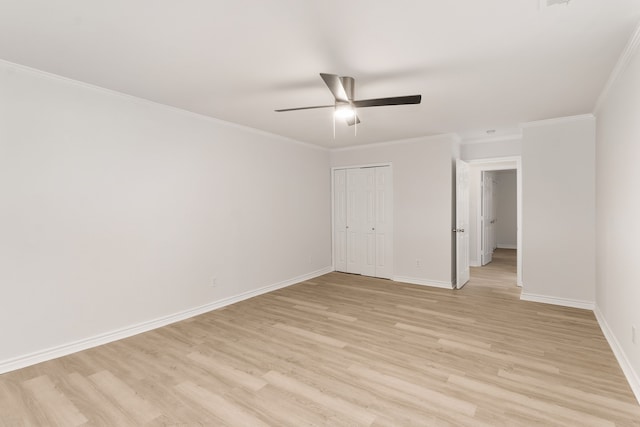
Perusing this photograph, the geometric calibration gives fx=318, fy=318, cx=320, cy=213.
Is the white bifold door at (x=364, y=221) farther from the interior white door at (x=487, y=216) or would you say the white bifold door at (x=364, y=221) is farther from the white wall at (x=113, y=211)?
the interior white door at (x=487, y=216)

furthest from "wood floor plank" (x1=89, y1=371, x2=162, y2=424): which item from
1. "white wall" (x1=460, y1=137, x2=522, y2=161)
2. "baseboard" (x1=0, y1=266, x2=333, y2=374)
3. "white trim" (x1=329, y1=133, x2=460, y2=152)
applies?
"white wall" (x1=460, y1=137, x2=522, y2=161)

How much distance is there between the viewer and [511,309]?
416 cm

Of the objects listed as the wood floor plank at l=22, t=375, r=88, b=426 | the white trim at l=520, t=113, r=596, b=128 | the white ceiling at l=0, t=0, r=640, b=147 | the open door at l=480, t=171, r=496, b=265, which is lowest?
the wood floor plank at l=22, t=375, r=88, b=426

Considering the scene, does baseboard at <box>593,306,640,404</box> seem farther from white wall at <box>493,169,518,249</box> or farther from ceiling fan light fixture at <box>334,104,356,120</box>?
white wall at <box>493,169,518,249</box>

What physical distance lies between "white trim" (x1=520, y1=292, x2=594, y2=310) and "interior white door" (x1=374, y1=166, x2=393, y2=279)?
2118 mm

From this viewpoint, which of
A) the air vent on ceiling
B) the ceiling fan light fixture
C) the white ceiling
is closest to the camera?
the air vent on ceiling

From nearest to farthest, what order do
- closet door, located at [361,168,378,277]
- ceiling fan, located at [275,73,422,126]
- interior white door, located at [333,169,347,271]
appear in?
ceiling fan, located at [275,73,422,126], closet door, located at [361,168,378,277], interior white door, located at [333,169,347,271]

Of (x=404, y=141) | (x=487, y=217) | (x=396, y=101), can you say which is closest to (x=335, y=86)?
(x=396, y=101)

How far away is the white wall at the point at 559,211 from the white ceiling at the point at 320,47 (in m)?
0.67

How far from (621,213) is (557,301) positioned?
2.12m

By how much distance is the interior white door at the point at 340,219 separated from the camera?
641 cm

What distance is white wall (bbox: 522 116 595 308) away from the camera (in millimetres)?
4113

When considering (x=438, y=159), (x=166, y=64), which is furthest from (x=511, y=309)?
(x=166, y=64)

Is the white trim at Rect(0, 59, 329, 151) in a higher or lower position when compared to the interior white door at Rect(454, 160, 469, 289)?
higher
